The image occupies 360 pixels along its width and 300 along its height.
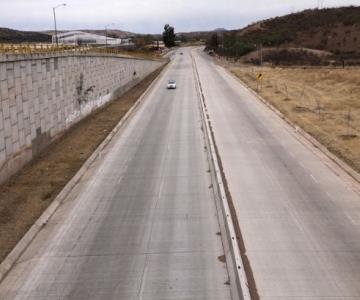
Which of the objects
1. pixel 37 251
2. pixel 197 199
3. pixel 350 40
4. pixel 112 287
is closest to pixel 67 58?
pixel 197 199

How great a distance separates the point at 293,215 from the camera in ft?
57.5

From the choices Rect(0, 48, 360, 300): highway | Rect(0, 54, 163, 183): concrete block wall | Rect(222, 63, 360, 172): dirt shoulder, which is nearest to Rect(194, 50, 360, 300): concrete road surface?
Rect(0, 48, 360, 300): highway

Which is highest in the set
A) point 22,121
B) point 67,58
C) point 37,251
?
point 67,58

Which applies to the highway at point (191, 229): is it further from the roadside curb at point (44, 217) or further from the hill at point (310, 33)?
the hill at point (310, 33)

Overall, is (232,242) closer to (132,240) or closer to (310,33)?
(132,240)

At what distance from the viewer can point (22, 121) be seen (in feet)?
78.9

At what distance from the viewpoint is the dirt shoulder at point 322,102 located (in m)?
29.7

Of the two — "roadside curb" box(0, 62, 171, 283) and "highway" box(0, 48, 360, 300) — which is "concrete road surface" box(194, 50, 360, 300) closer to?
"highway" box(0, 48, 360, 300)

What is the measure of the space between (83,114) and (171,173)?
17.5 metres

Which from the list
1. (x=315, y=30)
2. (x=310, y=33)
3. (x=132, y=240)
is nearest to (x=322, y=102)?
(x=132, y=240)

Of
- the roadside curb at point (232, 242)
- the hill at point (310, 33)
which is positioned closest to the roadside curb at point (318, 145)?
the roadside curb at point (232, 242)

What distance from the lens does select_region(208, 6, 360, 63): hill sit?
137 meters

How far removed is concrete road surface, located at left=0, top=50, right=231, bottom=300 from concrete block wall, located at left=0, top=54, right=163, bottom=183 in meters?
3.29

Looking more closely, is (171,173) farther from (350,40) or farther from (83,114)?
(350,40)
